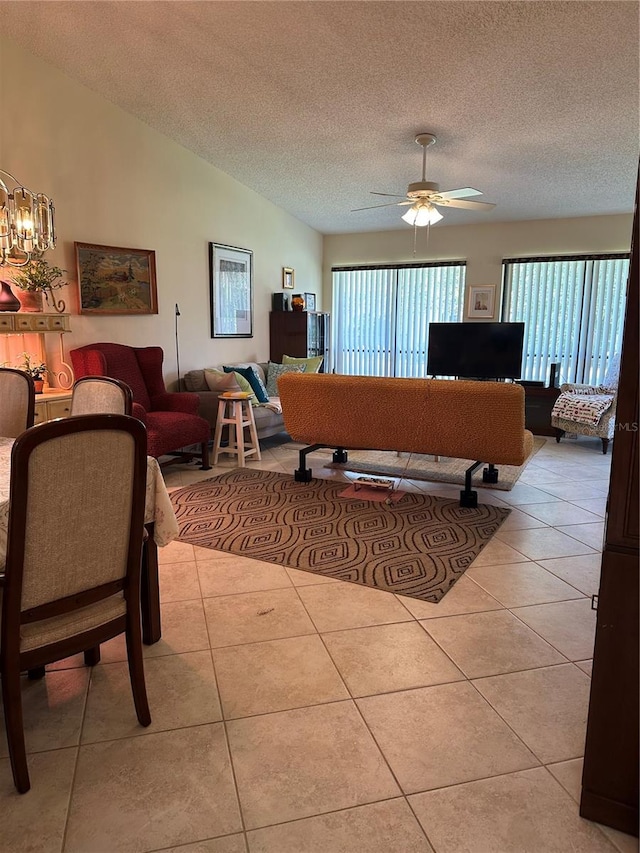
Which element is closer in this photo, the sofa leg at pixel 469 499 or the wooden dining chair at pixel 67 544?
the wooden dining chair at pixel 67 544

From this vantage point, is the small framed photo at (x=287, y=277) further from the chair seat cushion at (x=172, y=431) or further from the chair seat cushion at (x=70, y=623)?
the chair seat cushion at (x=70, y=623)

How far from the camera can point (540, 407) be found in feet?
21.8

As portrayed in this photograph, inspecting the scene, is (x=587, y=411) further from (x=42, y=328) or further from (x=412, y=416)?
(x=42, y=328)

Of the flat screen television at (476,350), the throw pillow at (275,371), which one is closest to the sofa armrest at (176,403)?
the throw pillow at (275,371)

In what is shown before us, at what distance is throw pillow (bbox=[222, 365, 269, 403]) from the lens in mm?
5953

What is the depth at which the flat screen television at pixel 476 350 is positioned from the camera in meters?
6.58

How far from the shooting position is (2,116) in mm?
3842

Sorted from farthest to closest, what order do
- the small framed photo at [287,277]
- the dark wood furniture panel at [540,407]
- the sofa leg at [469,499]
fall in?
the small framed photo at [287,277]
the dark wood furniture panel at [540,407]
the sofa leg at [469,499]

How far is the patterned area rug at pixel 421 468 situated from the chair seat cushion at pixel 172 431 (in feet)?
3.88

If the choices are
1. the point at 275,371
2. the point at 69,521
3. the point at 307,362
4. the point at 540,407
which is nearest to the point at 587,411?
the point at 540,407

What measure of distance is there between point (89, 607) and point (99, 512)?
313 millimetres

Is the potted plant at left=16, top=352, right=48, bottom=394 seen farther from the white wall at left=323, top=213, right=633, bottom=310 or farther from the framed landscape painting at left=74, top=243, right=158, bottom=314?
the white wall at left=323, top=213, right=633, bottom=310

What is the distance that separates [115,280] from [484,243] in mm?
4868

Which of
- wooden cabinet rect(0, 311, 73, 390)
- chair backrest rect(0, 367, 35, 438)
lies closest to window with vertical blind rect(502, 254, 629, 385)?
wooden cabinet rect(0, 311, 73, 390)
